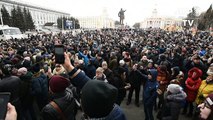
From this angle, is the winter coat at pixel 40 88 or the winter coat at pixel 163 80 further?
the winter coat at pixel 163 80

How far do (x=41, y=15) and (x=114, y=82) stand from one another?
111656 millimetres

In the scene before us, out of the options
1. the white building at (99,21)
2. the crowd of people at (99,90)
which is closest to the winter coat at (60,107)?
the crowd of people at (99,90)

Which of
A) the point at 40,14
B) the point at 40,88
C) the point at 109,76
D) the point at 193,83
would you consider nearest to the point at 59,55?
the point at 40,88

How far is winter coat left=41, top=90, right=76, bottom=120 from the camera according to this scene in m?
2.61

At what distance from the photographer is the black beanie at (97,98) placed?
4.83ft

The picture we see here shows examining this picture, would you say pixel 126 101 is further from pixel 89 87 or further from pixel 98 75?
pixel 89 87

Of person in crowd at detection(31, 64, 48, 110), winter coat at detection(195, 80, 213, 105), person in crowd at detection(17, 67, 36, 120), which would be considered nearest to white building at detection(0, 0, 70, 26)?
person in crowd at detection(31, 64, 48, 110)

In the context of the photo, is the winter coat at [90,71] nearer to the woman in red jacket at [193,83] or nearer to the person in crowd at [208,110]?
the woman in red jacket at [193,83]

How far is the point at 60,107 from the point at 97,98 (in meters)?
1.39

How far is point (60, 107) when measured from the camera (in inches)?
106

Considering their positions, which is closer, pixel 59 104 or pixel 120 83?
pixel 59 104

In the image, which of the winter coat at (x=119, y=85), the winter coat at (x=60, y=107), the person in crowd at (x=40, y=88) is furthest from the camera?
the winter coat at (x=119, y=85)

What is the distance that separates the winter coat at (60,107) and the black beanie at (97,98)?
4.06 ft

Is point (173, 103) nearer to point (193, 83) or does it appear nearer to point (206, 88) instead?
point (206, 88)
